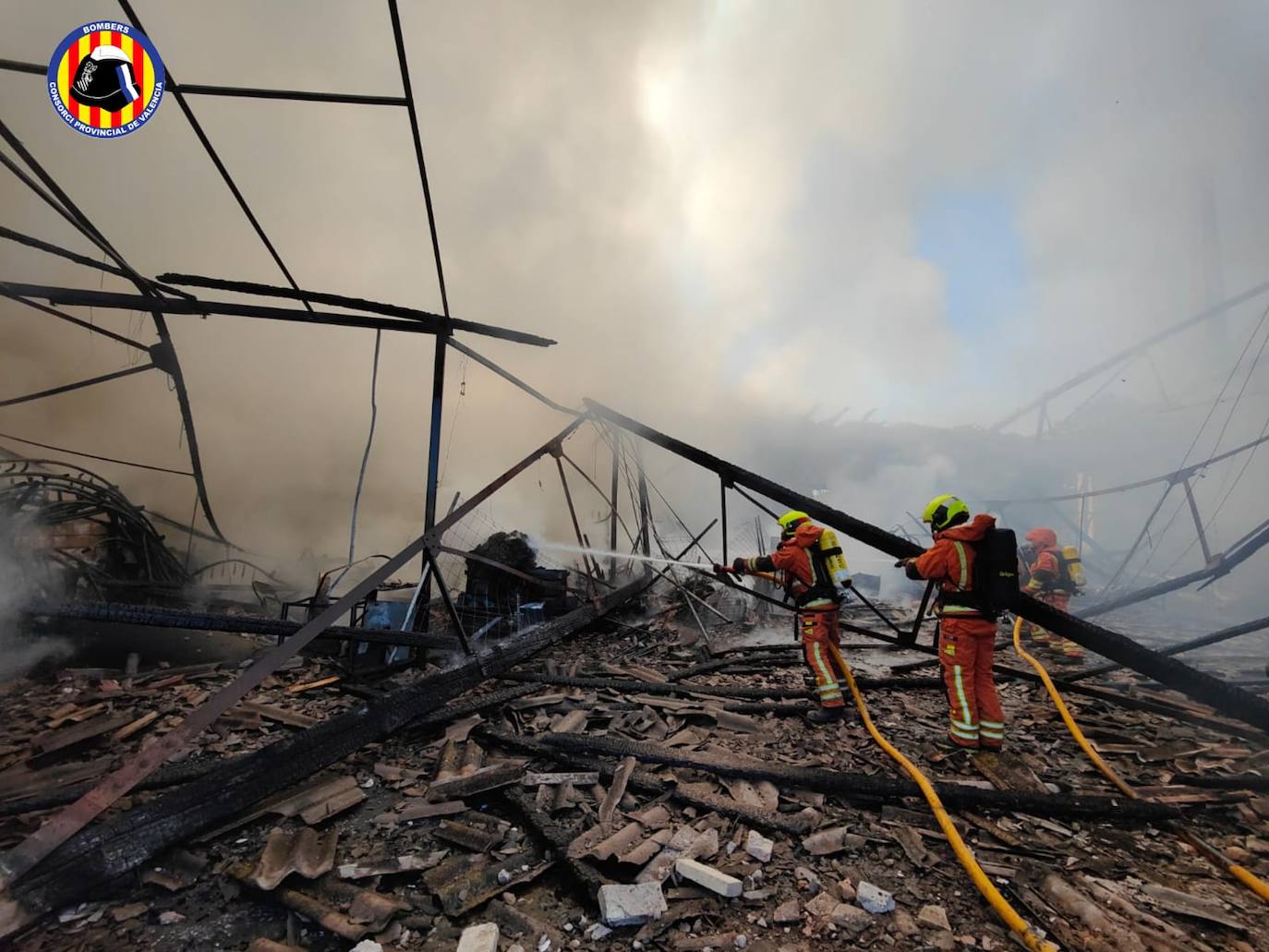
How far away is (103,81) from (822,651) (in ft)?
27.9

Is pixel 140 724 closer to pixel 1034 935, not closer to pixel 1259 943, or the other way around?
pixel 1034 935

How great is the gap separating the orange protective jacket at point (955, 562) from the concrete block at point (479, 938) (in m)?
4.28

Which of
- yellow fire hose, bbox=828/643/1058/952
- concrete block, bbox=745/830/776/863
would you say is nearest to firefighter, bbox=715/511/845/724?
yellow fire hose, bbox=828/643/1058/952

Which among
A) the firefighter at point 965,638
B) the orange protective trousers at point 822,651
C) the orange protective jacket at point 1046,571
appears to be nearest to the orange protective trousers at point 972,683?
the firefighter at point 965,638

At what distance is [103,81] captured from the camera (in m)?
4.62

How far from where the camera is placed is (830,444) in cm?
3022

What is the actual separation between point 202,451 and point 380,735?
15.1m

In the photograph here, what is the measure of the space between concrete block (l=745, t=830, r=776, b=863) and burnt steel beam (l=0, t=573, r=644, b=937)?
9.55 ft

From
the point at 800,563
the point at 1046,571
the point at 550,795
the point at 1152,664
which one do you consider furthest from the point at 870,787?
the point at 1046,571

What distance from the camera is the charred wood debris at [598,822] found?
2.60m

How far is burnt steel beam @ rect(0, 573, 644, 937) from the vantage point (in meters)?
2.50

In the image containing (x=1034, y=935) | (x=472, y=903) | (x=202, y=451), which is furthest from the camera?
(x=202, y=451)

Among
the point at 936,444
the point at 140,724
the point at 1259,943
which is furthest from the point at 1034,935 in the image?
the point at 936,444

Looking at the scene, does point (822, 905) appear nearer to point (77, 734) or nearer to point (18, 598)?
point (77, 734)
